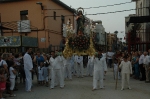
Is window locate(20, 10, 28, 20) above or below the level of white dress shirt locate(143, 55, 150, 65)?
above

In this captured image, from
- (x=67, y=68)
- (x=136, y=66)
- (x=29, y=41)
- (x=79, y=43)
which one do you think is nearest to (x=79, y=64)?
(x=67, y=68)

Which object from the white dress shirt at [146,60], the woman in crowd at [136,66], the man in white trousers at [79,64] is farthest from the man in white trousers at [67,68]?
the white dress shirt at [146,60]

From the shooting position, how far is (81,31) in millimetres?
17422

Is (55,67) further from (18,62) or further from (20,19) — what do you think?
(20,19)

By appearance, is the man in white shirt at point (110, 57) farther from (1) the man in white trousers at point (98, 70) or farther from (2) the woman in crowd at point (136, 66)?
(1) the man in white trousers at point (98, 70)

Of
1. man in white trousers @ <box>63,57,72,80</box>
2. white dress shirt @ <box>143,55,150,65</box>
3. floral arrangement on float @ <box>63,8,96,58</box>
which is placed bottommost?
man in white trousers @ <box>63,57,72,80</box>

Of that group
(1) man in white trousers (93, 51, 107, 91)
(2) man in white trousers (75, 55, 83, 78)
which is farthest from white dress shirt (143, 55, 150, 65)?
(2) man in white trousers (75, 55, 83, 78)

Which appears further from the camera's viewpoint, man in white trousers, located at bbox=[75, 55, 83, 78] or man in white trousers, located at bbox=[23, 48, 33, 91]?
man in white trousers, located at bbox=[75, 55, 83, 78]

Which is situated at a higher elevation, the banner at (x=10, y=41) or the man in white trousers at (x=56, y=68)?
the banner at (x=10, y=41)

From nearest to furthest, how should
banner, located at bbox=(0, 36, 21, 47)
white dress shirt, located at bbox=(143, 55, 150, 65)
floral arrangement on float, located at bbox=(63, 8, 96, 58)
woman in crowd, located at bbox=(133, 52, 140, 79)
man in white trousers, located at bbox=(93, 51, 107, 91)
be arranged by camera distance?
man in white trousers, located at bbox=(93, 51, 107, 91)
white dress shirt, located at bbox=(143, 55, 150, 65)
woman in crowd, located at bbox=(133, 52, 140, 79)
floral arrangement on float, located at bbox=(63, 8, 96, 58)
banner, located at bbox=(0, 36, 21, 47)

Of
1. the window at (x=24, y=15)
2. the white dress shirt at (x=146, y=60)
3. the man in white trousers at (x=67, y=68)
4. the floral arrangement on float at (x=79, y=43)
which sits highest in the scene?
the window at (x=24, y=15)

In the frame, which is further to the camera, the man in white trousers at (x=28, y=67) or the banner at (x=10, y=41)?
the banner at (x=10, y=41)

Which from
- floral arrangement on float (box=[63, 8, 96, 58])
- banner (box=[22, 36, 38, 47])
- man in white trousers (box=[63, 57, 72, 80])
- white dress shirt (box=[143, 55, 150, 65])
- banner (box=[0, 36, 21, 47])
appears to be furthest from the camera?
banner (box=[22, 36, 38, 47])

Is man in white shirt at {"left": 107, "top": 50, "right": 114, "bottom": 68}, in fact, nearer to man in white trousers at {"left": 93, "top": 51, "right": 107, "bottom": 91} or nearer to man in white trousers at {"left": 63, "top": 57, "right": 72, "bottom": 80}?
man in white trousers at {"left": 63, "top": 57, "right": 72, "bottom": 80}
